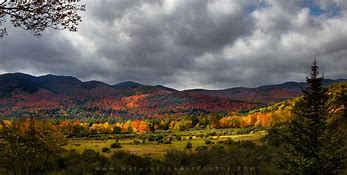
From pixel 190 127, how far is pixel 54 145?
15542 centimetres

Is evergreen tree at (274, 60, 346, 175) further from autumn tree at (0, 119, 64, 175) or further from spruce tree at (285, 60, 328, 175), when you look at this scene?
autumn tree at (0, 119, 64, 175)

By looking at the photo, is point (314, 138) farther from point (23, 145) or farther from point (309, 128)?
point (23, 145)

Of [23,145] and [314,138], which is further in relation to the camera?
[23,145]

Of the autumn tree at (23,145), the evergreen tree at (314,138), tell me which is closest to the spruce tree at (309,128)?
the evergreen tree at (314,138)

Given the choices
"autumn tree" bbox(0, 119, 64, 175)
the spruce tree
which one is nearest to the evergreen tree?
the spruce tree

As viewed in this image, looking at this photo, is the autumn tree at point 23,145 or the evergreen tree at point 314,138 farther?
the autumn tree at point 23,145

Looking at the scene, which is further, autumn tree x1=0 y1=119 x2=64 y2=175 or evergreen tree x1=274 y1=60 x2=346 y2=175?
autumn tree x1=0 y1=119 x2=64 y2=175

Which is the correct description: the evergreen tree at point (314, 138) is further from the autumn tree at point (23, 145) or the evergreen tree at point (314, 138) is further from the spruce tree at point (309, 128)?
the autumn tree at point (23, 145)

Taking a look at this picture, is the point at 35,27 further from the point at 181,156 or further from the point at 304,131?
the point at 181,156

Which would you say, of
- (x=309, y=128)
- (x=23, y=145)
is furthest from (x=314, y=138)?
(x=23, y=145)

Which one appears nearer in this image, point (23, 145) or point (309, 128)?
point (309, 128)

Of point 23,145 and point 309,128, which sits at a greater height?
point 309,128

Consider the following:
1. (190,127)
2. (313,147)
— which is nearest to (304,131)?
(313,147)

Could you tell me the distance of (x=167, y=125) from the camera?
181000 millimetres
